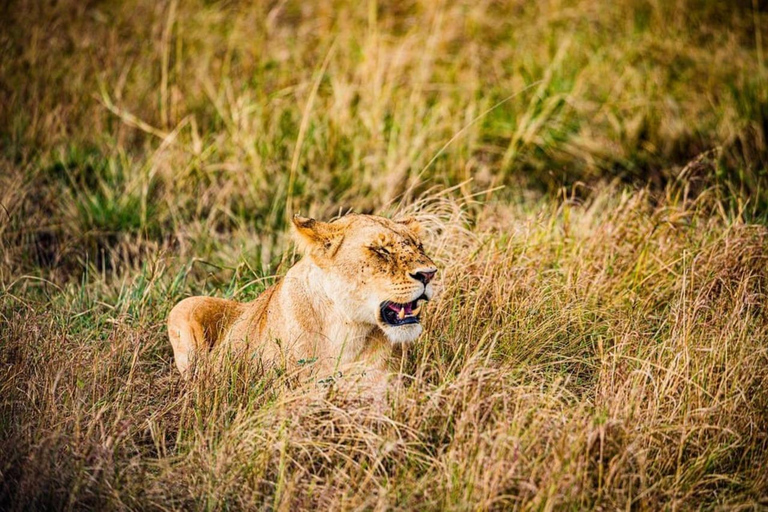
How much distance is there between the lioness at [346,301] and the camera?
3.57 m

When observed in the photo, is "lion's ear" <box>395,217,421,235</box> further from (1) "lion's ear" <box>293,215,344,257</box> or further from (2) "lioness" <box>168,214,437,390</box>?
(1) "lion's ear" <box>293,215,344,257</box>

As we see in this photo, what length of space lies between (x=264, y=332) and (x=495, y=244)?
1.44 m

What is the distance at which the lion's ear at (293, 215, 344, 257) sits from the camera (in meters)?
3.72

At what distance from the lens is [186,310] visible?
13.9 ft

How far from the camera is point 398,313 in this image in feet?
11.9

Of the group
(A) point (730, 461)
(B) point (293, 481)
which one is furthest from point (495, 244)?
(B) point (293, 481)

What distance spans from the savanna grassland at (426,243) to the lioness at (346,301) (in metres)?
0.17

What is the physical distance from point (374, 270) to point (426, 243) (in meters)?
1.41

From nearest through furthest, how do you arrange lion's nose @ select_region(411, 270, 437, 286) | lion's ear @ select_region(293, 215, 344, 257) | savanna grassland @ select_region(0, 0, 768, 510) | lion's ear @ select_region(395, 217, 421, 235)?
savanna grassland @ select_region(0, 0, 768, 510) → lion's nose @ select_region(411, 270, 437, 286) → lion's ear @ select_region(293, 215, 344, 257) → lion's ear @ select_region(395, 217, 421, 235)

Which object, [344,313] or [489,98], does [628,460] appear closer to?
[344,313]

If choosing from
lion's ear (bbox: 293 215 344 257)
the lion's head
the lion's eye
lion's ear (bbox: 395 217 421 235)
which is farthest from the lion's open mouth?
lion's ear (bbox: 395 217 421 235)

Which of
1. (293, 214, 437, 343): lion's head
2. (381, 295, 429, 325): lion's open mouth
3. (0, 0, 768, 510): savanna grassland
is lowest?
(0, 0, 768, 510): savanna grassland

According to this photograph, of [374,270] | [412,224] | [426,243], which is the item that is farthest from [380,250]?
[426,243]

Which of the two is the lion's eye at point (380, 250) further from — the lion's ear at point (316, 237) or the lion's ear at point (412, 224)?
the lion's ear at point (412, 224)
